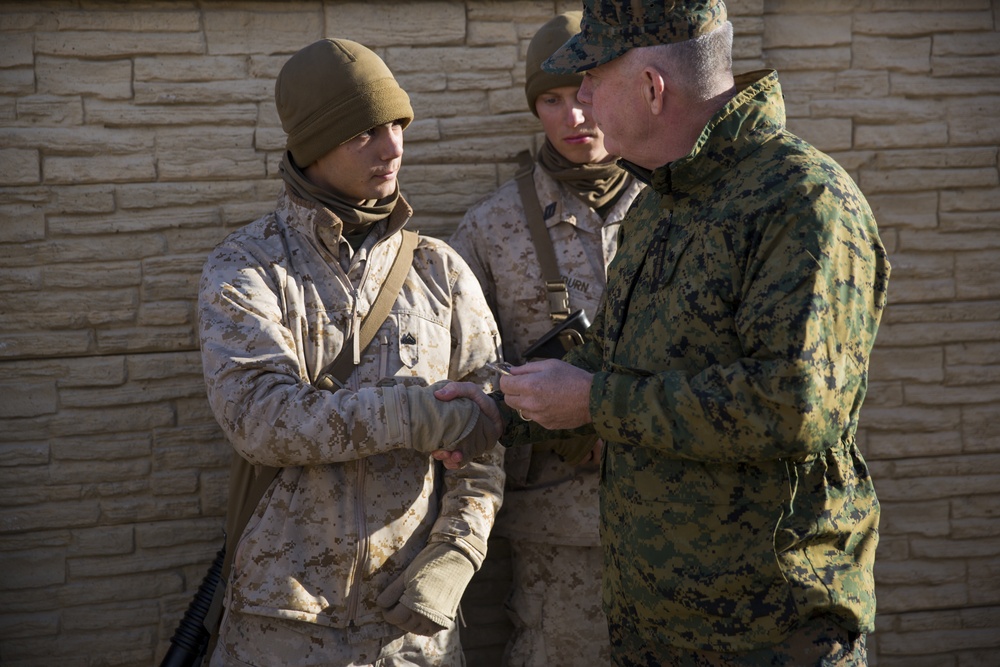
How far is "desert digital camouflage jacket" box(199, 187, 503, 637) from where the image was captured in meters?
2.77

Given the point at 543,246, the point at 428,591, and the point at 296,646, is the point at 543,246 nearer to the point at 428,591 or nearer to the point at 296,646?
the point at 428,591

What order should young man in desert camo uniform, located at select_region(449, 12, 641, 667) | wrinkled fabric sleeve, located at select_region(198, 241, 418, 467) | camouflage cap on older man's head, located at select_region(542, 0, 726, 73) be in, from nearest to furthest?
camouflage cap on older man's head, located at select_region(542, 0, 726, 73) → wrinkled fabric sleeve, located at select_region(198, 241, 418, 467) → young man in desert camo uniform, located at select_region(449, 12, 641, 667)

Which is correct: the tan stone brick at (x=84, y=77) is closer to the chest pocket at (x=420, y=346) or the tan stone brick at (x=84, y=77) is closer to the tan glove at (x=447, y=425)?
the chest pocket at (x=420, y=346)

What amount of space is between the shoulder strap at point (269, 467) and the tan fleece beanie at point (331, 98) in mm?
420

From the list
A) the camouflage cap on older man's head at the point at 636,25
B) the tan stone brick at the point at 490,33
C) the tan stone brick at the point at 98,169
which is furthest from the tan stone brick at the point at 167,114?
the camouflage cap on older man's head at the point at 636,25

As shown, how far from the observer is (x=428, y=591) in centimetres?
282

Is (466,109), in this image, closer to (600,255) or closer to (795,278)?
(600,255)

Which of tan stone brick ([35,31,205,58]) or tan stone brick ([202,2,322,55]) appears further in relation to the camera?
tan stone brick ([202,2,322,55])

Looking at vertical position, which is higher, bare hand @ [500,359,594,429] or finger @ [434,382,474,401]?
bare hand @ [500,359,594,429]

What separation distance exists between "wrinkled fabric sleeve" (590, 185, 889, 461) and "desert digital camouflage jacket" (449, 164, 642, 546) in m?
1.42

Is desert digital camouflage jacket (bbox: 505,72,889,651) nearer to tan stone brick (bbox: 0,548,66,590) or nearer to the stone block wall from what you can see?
the stone block wall

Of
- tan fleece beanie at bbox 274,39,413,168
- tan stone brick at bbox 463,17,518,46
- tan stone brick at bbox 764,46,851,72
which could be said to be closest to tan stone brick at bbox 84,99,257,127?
tan fleece beanie at bbox 274,39,413,168

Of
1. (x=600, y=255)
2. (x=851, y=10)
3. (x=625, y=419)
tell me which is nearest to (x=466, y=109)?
(x=600, y=255)

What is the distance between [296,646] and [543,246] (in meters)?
1.62
